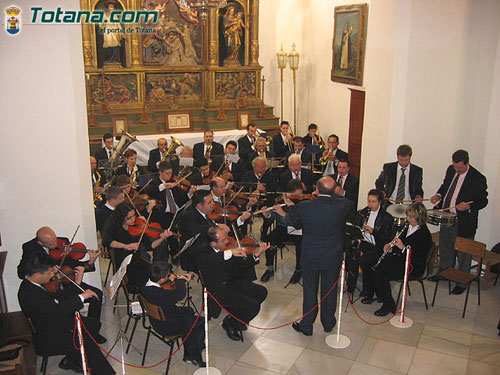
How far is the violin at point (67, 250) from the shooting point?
5.74 meters

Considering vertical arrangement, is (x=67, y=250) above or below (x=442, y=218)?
below

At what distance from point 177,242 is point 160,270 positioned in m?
2.81

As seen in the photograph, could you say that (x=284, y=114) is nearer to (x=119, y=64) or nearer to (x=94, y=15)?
(x=119, y=64)

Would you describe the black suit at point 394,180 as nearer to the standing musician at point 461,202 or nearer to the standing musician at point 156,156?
the standing musician at point 461,202

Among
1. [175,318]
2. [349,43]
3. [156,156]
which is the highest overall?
[349,43]

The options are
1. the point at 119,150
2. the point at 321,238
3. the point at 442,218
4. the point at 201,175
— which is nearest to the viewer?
the point at 321,238

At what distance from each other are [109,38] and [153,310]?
8.47 meters

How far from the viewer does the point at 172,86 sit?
1262 centimetres

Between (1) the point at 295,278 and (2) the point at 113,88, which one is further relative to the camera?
(2) the point at 113,88

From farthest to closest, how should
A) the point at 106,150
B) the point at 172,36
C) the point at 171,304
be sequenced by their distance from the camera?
the point at 172,36
the point at 106,150
the point at 171,304

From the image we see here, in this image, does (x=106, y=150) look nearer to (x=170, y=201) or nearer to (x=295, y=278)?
(x=170, y=201)

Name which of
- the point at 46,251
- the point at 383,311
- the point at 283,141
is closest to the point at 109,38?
the point at 283,141

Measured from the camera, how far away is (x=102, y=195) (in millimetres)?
7922

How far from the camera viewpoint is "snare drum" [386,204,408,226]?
251 inches
